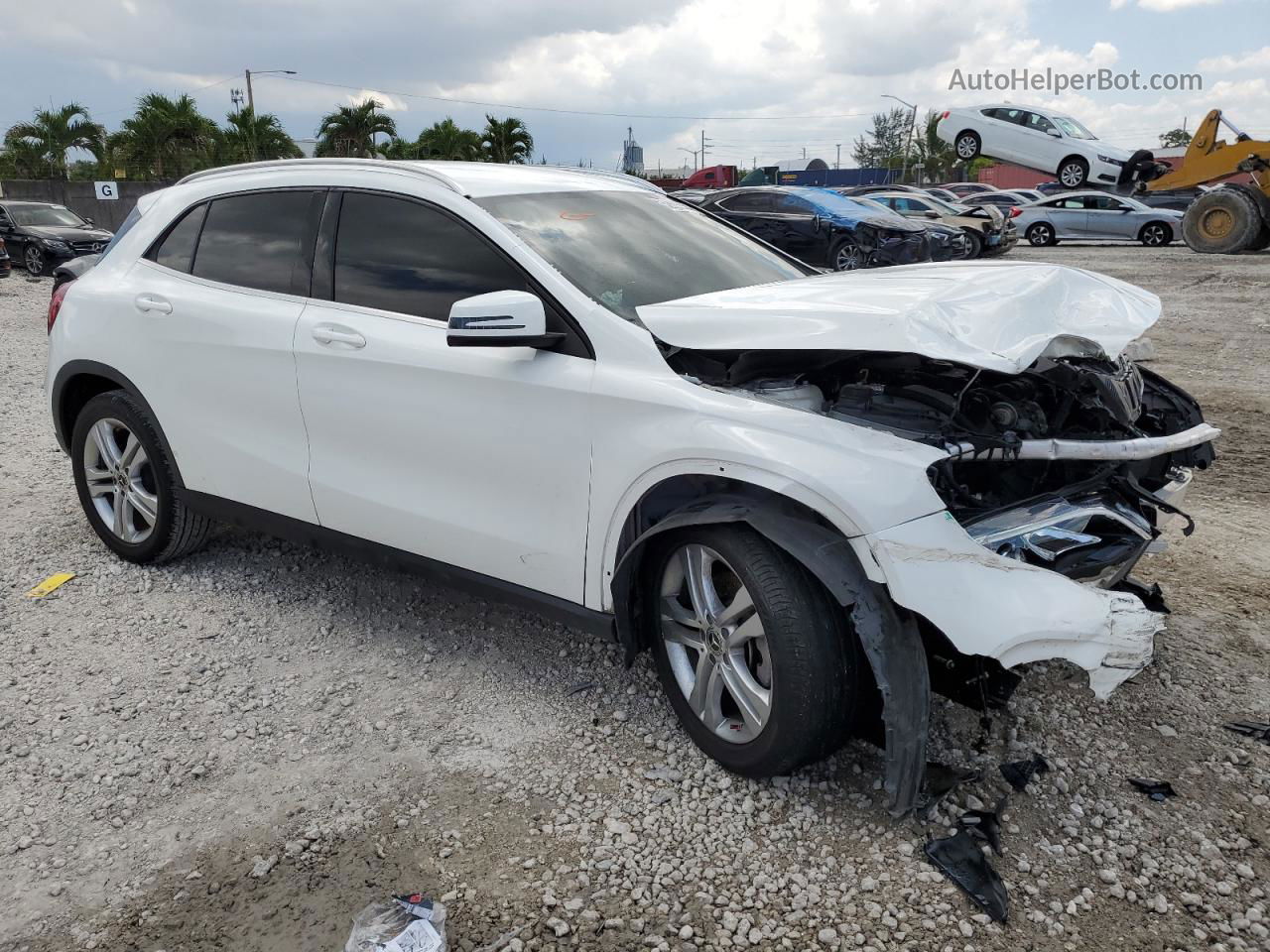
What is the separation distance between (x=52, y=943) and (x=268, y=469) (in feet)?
6.21

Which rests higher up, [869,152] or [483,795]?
[869,152]

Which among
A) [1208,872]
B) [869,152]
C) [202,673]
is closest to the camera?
[1208,872]

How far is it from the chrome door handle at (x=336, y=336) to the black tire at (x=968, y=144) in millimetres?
25621

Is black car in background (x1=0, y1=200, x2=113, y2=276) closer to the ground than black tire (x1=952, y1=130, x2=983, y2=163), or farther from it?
closer to the ground

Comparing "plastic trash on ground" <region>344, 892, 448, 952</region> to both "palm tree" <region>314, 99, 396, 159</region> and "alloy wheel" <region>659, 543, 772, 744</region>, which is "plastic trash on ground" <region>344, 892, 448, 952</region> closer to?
"alloy wheel" <region>659, 543, 772, 744</region>

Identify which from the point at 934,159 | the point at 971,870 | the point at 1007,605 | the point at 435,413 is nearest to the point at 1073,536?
the point at 1007,605

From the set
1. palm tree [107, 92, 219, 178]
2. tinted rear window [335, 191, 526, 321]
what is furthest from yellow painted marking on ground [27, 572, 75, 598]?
palm tree [107, 92, 219, 178]

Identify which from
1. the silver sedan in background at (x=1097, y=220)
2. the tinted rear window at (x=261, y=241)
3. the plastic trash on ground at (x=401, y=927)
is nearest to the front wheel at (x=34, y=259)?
the tinted rear window at (x=261, y=241)

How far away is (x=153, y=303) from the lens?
4.19 metres

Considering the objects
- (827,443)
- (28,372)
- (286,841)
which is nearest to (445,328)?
(827,443)

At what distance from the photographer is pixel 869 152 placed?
81.9m

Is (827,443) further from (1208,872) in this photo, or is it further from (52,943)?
(52,943)

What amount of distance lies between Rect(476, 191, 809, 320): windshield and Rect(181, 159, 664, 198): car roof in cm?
7

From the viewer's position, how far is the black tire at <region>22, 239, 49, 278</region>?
19.1 metres
